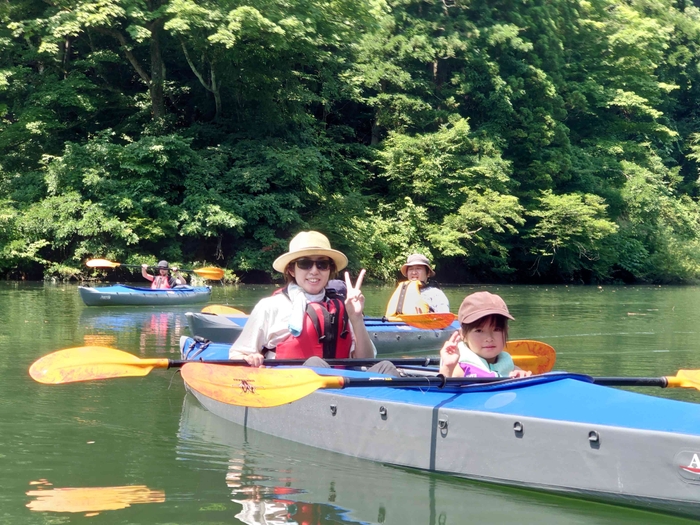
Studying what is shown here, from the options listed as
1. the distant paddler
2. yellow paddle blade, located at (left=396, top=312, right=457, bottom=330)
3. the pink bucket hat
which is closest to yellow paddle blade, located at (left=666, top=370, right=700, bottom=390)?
the pink bucket hat

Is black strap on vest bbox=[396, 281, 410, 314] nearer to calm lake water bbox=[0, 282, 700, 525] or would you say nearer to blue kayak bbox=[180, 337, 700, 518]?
calm lake water bbox=[0, 282, 700, 525]

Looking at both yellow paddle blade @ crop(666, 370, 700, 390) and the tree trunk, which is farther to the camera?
the tree trunk

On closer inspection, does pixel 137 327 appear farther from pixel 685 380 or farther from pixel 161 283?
pixel 685 380

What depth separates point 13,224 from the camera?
74.9 ft

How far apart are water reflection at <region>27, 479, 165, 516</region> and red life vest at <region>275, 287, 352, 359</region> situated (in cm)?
148

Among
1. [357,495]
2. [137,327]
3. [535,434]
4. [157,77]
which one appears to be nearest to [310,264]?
[357,495]

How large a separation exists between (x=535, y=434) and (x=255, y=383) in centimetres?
164

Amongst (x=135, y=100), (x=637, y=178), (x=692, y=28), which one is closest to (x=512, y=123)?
(x=637, y=178)

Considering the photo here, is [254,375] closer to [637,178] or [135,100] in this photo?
[135,100]

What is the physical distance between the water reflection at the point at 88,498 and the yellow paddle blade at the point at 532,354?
308 cm

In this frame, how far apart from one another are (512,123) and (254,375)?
26.6 metres

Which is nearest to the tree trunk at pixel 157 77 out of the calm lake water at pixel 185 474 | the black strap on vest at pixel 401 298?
the black strap on vest at pixel 401 298

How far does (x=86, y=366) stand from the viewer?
5.55 meters

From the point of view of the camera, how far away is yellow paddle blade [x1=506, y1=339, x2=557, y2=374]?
6.61m
